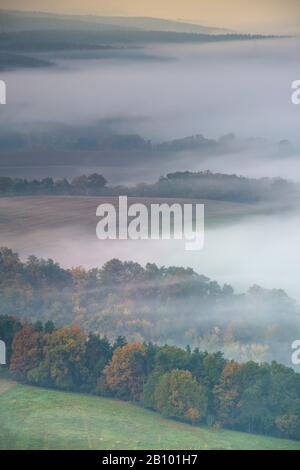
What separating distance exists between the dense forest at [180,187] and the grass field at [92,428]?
5.76 feet

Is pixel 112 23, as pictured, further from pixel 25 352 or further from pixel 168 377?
pixel 168 377

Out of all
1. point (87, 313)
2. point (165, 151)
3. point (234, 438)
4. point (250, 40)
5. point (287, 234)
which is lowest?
point (234, 438)

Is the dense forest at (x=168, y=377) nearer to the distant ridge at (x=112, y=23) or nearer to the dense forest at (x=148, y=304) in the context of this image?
the dense forest at (x=148, y=304)

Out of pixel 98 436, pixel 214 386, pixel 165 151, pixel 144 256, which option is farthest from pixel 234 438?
pixel 165 151

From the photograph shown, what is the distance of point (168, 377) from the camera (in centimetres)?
1036

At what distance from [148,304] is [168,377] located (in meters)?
0.78

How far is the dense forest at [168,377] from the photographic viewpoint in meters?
10.3

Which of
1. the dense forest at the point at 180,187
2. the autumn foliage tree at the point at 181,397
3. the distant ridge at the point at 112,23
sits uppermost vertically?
the distant ridge at the point at 112,23

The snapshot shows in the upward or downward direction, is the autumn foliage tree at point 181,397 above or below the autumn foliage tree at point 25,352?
below

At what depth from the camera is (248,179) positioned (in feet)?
36.1

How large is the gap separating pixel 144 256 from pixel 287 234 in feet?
4.07

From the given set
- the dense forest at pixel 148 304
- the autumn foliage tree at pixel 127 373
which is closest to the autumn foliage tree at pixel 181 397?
the autumn foliage tree at pixel 127 373

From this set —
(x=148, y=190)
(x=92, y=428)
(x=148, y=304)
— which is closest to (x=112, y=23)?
(x=148, y=190)

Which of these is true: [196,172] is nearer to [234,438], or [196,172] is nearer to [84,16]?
[84,16]
